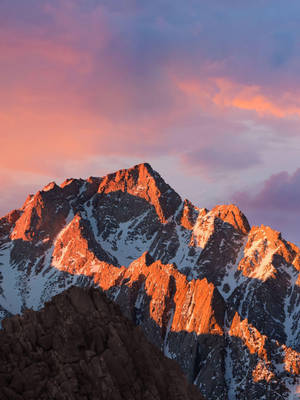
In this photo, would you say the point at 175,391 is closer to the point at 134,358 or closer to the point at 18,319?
the point at 134,358

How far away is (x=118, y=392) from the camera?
214 feet

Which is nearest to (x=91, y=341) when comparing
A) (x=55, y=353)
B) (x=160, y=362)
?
(x=55, y=353)

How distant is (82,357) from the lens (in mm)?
67188

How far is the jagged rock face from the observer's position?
205 ft

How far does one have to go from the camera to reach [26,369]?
6316 cm

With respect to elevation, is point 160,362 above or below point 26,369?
above

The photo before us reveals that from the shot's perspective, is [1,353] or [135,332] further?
[135,332]

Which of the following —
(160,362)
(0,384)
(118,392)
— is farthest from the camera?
(160,362)

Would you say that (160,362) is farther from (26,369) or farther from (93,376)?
(26,369)

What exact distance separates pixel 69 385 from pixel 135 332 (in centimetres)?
1539

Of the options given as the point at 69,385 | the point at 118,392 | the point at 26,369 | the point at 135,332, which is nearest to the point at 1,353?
the point at 26,369

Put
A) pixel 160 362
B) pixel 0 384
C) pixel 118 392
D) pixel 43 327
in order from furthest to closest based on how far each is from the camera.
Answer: pixel 160 362 < pixel 43 327 < pixel 118 392 < pixel 0 384

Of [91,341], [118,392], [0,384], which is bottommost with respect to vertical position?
[0,384]

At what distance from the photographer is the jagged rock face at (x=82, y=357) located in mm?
62625
